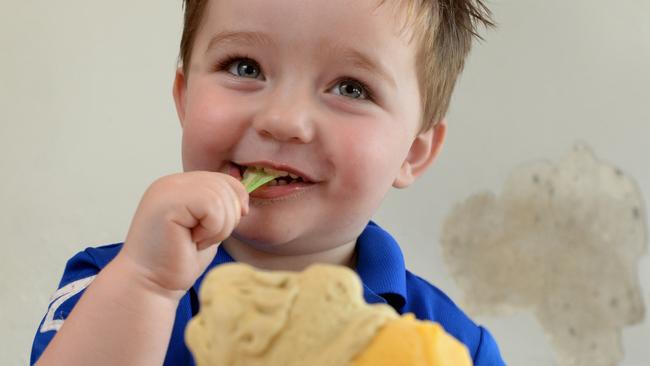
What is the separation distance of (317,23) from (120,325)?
28 centimetres

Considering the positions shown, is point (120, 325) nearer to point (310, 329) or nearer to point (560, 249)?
point (310, 329)

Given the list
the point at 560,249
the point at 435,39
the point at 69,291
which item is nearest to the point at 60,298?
the point at 69,291

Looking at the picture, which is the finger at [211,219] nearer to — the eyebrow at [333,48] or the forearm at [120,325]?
the forearm at [120,325]

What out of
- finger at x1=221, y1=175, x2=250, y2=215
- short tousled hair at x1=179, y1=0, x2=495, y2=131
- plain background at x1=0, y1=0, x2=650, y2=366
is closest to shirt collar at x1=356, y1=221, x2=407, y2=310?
short tousled hair at x1=179, y1=0, x2=495, y2=131

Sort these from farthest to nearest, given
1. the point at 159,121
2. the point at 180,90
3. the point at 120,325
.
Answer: the point at 159,121 → the point at 180,90 → the point at 120,325

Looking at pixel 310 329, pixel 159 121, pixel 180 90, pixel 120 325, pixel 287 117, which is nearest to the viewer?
pixel 310 329

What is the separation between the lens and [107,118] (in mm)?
1265

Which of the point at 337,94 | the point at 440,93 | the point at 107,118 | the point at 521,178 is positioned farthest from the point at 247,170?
the point at 521,178

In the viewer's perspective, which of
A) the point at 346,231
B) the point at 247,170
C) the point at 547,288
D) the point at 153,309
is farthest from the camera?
the point at 547,288

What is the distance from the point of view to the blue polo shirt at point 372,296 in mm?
677

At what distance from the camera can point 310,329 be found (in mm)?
333

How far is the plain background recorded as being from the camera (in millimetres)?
1234

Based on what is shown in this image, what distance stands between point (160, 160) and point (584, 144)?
687 millimetres

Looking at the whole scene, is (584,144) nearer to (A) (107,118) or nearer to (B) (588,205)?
(B) (588,205)
